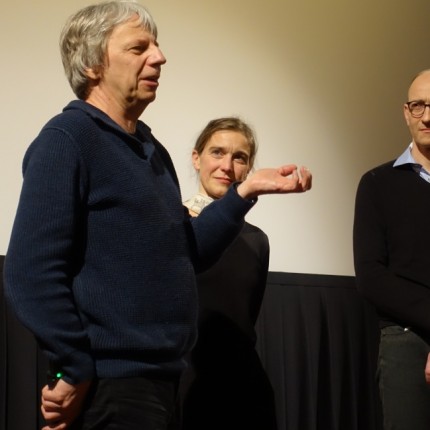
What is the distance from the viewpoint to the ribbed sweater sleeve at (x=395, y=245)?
2232 millimetres

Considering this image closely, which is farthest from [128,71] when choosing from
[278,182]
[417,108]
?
[417,108]

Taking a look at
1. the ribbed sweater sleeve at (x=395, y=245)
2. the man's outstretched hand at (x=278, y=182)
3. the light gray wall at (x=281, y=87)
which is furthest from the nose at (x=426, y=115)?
the light gray wall at (x=281, y=87)

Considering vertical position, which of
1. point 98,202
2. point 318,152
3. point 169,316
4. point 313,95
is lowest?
point 169,316

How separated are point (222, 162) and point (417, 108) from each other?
641 mm

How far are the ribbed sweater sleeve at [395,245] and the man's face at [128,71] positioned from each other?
1.02 meters

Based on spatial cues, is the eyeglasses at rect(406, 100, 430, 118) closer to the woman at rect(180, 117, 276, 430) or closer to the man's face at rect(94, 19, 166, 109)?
the woman at rect(180, 117, 276, 430)

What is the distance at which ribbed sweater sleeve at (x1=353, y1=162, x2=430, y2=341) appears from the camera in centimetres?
223

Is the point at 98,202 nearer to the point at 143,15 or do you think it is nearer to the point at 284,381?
the point at 143,15

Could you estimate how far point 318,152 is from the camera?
394cm

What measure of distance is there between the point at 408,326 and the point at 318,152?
1808 mm

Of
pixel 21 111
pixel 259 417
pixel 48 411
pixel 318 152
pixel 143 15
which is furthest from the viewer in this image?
pixel 318 152

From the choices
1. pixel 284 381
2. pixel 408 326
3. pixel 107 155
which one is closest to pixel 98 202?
pixel 107 155

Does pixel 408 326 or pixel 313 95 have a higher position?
pixel 313 95

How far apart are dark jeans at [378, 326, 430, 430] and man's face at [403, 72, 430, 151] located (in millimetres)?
582
